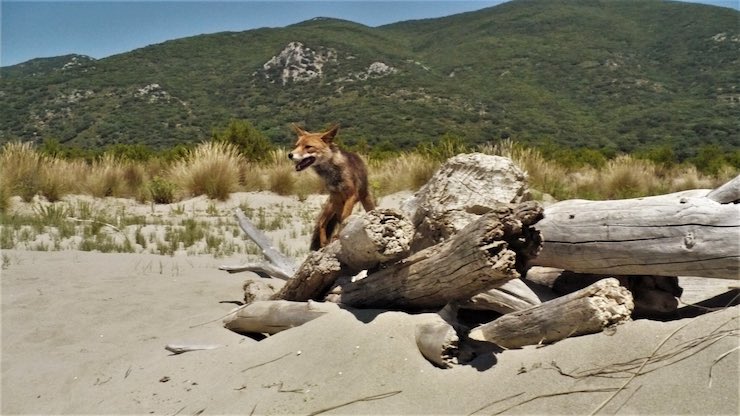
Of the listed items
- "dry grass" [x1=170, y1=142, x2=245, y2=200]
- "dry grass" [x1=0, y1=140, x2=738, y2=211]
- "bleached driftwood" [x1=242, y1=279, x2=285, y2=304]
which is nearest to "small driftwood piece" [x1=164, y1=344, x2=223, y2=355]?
"bleached driftwood" [x1=242, y1=279, x2=285, y2=304]

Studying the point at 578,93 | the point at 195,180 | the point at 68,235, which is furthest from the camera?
the point at 578,93

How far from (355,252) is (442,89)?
57.6 metres

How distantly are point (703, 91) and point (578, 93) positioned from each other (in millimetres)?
10851

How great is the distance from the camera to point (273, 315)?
4.63m

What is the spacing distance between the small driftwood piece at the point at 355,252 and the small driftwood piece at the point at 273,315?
0.64 ft

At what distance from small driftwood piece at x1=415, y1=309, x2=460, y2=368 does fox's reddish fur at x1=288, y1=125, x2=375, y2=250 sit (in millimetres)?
2942

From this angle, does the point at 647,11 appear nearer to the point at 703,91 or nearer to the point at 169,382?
the point at 703,91

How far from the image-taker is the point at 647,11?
3533 inches

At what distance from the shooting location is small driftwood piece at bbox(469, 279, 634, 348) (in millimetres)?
3170

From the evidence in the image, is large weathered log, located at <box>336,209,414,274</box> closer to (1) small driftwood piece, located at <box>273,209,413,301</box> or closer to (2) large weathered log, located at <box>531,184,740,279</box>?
(1) small driftwood piece, located at <box>273,209,413,301</box>

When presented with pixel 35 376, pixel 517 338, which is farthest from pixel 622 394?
pixel 35 376

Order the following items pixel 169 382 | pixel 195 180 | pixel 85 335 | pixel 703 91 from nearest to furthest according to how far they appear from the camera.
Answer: pixel 169 382, pixel 85 335, pixel 195 180, pixel 703 91

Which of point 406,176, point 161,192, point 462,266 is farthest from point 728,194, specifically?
point 161,192

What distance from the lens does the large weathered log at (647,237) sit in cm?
326
